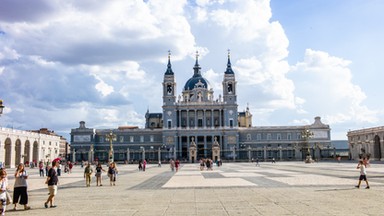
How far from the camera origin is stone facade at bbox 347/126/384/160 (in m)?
86.8

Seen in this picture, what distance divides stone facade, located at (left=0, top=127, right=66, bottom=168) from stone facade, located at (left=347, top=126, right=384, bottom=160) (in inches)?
2746

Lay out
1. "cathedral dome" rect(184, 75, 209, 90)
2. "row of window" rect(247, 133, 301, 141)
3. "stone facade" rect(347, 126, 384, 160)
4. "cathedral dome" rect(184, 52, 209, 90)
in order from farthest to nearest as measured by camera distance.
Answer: "cathedral dome" rect(184, 75, 209, 90) < "cathedral dome" rect(184, 52, 209, 90) < "row of window" rect(247, 133, 301, 141) < "stone facade" rect(347, 126, 384, 160)

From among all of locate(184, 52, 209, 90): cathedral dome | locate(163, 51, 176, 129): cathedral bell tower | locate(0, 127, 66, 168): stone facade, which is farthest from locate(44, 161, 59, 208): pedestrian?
locate(184, 52, 209, 90): cathedral dome

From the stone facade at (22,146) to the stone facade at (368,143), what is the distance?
69.8 meters

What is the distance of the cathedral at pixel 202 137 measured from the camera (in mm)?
116125

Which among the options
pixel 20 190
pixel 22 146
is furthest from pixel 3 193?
pixel 22 146

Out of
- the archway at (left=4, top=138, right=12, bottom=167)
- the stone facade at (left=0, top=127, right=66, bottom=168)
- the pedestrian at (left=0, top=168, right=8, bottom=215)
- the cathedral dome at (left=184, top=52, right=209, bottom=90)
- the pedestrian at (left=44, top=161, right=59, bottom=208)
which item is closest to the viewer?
the pedestrian at (left=0, top=168, right=8, bottom=215)

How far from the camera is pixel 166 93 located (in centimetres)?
12112

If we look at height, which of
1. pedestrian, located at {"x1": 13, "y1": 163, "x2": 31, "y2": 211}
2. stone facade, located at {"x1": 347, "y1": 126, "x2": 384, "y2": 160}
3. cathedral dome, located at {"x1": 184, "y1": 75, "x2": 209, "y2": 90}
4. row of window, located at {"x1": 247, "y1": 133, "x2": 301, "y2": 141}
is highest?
cathedral dome, located at {"x1": 184, "y1": 75, "x2": 209, "y2": 90}

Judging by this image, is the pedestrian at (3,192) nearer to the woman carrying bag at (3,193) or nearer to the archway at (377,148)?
the woman carrying bag at (3,193)

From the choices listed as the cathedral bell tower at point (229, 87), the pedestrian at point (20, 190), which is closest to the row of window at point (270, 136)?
the cathedral bell tower at point (229, 87)

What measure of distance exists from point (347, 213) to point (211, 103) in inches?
4207

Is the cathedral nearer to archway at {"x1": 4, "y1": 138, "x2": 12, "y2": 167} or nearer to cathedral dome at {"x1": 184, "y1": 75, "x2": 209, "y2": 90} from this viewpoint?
cathedral dome at {"x1": 184, "y1": 75, "x2": 209, "y2": 90}

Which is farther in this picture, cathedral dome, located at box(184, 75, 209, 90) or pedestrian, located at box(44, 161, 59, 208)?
cathedral dome, located at box(184, 75, 209, 90)
